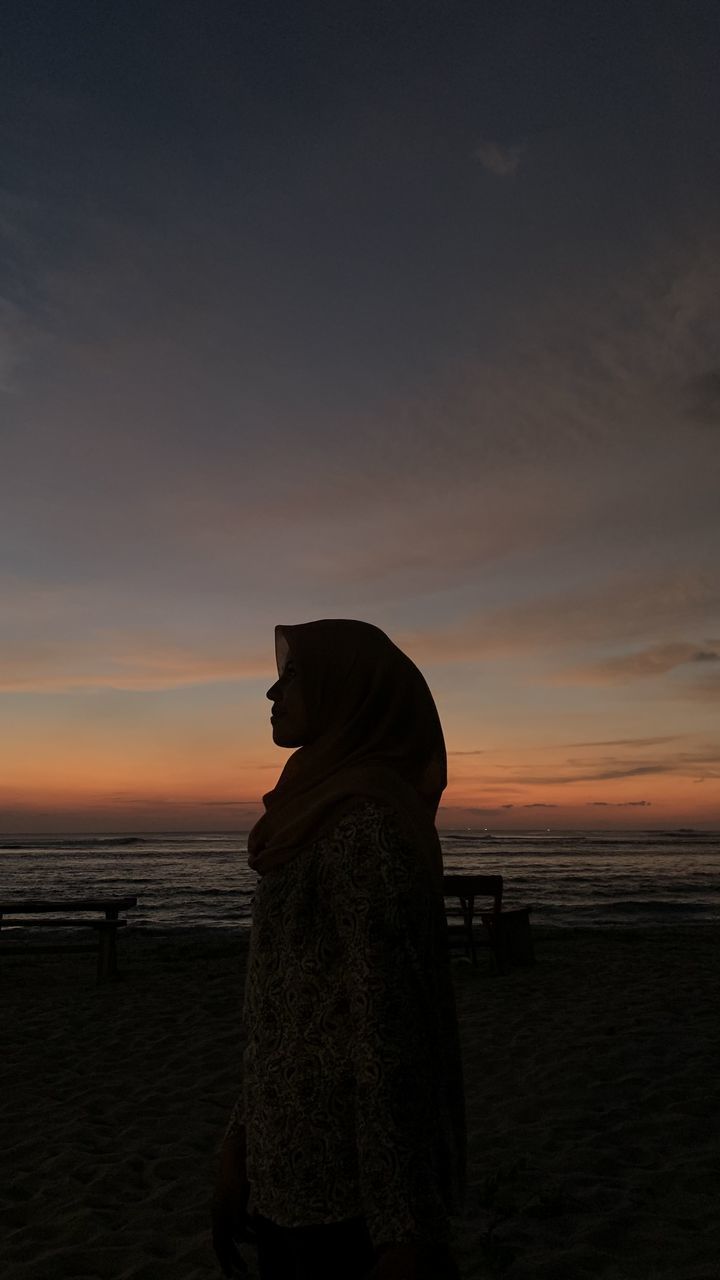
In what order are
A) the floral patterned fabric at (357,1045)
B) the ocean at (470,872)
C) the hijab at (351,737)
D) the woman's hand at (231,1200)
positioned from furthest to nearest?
the ocean at (470,872), the woman's hand at (231,1200), the hijab at (351,737), the floral patterned fabric at (357,1045)

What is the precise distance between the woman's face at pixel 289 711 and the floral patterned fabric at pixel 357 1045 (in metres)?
0.29

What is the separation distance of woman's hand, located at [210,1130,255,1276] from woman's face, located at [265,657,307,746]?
88 centimetres

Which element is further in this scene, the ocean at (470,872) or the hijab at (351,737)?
the ocean at (470,872)

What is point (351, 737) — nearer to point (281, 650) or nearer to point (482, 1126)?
point (281, 650)

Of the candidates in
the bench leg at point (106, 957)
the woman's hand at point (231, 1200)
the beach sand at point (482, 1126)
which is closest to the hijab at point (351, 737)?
the woman's hand at point (231, 1200)

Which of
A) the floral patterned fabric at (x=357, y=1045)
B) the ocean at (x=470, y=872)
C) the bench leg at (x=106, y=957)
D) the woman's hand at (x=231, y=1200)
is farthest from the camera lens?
the ocean at (x=470, y=872)

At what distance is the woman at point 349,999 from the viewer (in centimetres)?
149

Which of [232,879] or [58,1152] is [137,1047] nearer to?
[58,1152]

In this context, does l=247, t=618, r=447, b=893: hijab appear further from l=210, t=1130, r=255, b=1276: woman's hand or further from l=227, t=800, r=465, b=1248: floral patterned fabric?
l=210, t=1130, r=255, b=1276: woman's hand

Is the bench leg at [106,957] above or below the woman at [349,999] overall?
below

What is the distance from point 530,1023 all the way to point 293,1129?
24.4 ft

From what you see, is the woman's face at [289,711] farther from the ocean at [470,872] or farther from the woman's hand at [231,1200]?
the ocean at [470,872]

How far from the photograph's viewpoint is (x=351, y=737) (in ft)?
5.89

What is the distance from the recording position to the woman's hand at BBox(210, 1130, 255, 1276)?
1.83m
